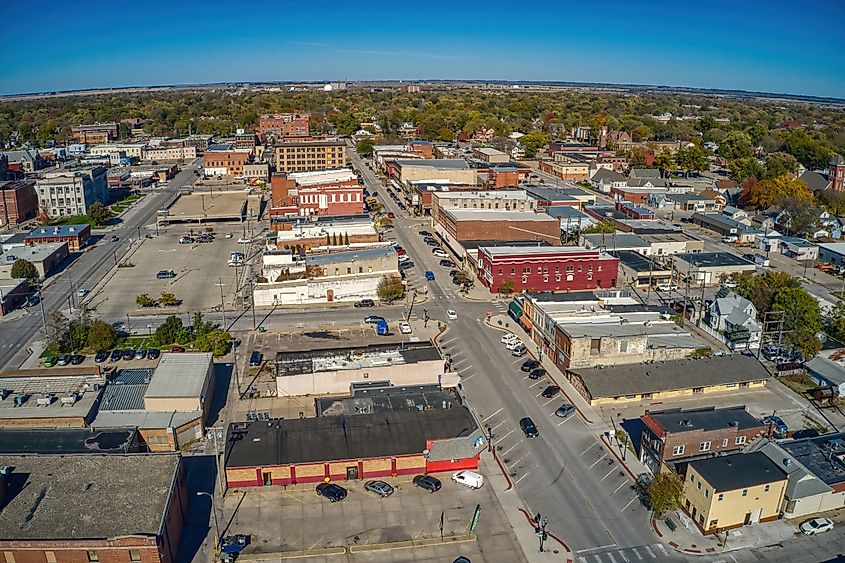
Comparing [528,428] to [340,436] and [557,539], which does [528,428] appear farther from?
[340,436]

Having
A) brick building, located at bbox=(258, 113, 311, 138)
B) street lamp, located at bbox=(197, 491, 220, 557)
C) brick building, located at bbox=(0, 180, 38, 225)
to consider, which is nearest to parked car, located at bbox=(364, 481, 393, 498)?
street lamp, located at bbox=(197, 491, 220, 557)

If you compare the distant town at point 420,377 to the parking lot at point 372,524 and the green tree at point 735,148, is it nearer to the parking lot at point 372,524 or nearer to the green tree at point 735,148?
the parking lot at point 372,524

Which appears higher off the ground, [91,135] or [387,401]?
[91,135]

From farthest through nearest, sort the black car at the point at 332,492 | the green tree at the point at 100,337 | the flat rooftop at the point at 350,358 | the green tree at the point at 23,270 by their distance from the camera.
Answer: the green tree at the point at 23,270
the green tree at the point at 100,337
the flat rooftop at the point at 350,358
the black car at the point at 332,492

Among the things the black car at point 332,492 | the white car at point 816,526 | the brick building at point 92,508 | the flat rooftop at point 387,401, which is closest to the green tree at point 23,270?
the brick building at point 92,508

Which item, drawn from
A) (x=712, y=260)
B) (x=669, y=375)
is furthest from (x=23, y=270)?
(x=712, y=260)

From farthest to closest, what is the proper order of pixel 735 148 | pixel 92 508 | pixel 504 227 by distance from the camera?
pixel 735 148 < pixel 504 227 < pixel 92 508

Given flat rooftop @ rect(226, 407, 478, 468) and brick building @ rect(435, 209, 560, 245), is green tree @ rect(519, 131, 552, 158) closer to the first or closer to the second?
brick building @ rect(435, 209, 560, 245)
